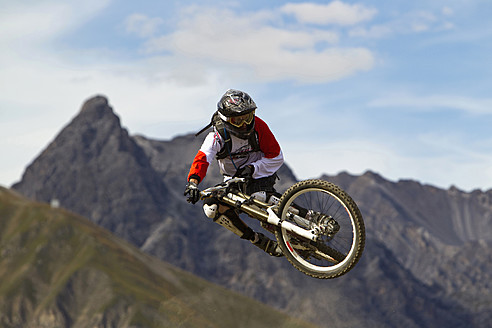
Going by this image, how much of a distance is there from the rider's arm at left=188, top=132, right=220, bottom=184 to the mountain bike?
510 mm

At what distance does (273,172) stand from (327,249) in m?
2.49

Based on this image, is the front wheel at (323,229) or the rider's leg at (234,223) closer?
the front wheel at (323,229)

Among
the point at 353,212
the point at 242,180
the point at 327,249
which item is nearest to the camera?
the point at 353,212

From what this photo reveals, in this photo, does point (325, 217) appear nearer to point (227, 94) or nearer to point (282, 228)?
point (282, 228)

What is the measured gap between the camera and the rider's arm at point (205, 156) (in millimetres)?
16234

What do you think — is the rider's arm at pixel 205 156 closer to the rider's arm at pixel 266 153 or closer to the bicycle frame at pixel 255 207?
the bicycle frame at pixel 255 207

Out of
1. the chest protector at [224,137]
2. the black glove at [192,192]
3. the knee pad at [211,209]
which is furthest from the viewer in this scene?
the knee pad at [211,209]

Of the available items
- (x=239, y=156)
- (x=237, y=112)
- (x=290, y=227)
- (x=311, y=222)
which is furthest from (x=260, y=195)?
(x=237, y=112)

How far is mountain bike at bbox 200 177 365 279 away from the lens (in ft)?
48.3

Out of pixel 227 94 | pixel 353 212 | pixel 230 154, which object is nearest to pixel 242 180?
pixel 230 154

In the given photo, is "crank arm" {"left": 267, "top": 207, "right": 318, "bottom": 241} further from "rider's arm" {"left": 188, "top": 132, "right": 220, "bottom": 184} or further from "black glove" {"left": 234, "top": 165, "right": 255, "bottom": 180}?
"rider's arm" {"left": 188, "top": 132, "right": 220, "bottom": 184}

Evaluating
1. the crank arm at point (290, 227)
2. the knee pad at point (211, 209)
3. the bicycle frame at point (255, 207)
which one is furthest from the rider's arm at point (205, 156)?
the crank arm at point (290, 227)

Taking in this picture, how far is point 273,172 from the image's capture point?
55.1 feet

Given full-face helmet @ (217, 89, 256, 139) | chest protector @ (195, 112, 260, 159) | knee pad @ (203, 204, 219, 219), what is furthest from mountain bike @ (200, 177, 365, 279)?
Answer: full-face helmet @ (217, 89, 256, 139)
